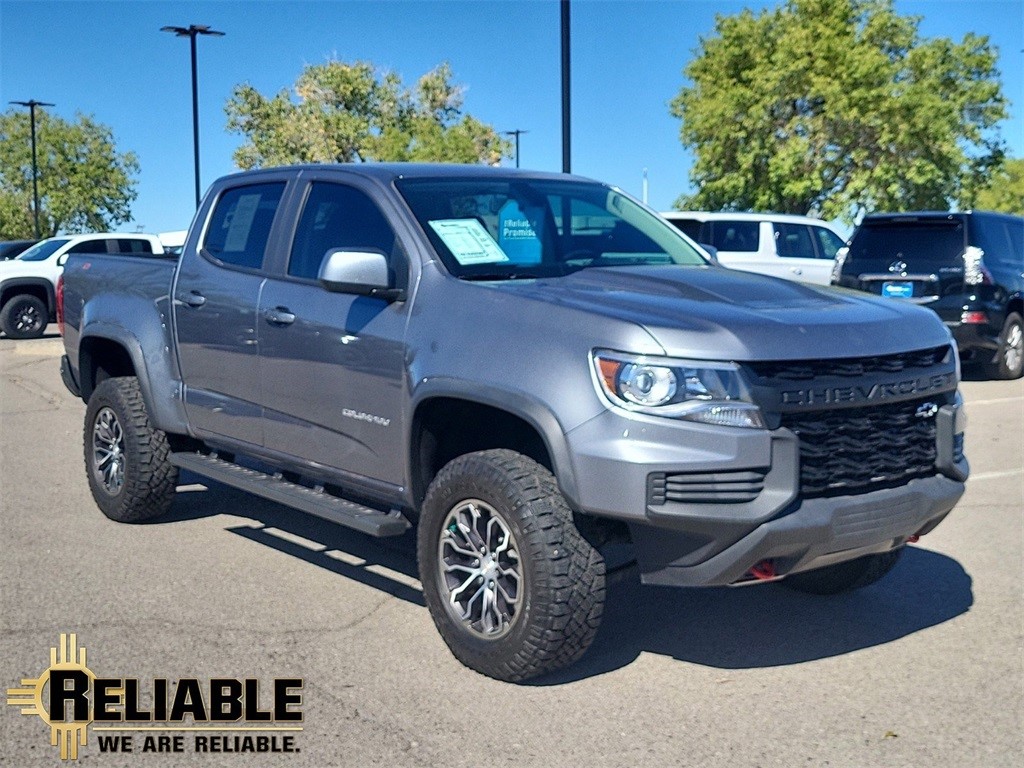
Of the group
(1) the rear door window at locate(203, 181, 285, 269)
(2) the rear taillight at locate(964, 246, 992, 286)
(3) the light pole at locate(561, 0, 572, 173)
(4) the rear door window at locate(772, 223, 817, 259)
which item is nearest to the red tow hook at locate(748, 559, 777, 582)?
(1) the rear door window at locate(203, 181, 285, 269)

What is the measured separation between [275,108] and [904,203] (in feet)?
91.0

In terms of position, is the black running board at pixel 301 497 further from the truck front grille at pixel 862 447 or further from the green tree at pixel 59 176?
the green tree at pixel 59 176

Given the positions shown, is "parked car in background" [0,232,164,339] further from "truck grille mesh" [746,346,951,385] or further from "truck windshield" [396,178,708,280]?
"truck grille mesh" [746,346,951,385]

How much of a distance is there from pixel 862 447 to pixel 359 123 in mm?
49161

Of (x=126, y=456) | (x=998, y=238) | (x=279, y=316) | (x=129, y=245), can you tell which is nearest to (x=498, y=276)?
(x=279, y=316)

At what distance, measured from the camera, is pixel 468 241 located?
207 inches

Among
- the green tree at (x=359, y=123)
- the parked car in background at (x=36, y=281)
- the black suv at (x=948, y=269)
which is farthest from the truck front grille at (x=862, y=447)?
the green tree at (x=359, y=123)

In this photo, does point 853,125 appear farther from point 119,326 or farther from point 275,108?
point 119,326

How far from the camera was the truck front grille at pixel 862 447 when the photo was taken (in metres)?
4.31

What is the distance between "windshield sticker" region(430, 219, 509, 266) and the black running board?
1.07 meters

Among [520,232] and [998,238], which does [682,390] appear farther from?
[998,238]

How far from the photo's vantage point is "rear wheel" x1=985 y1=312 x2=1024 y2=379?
48.3ft

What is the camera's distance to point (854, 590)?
5691mm

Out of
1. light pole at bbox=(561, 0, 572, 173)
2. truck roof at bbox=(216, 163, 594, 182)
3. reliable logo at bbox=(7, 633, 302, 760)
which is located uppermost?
light pole at bbox=(561, 0, 572, 173)
